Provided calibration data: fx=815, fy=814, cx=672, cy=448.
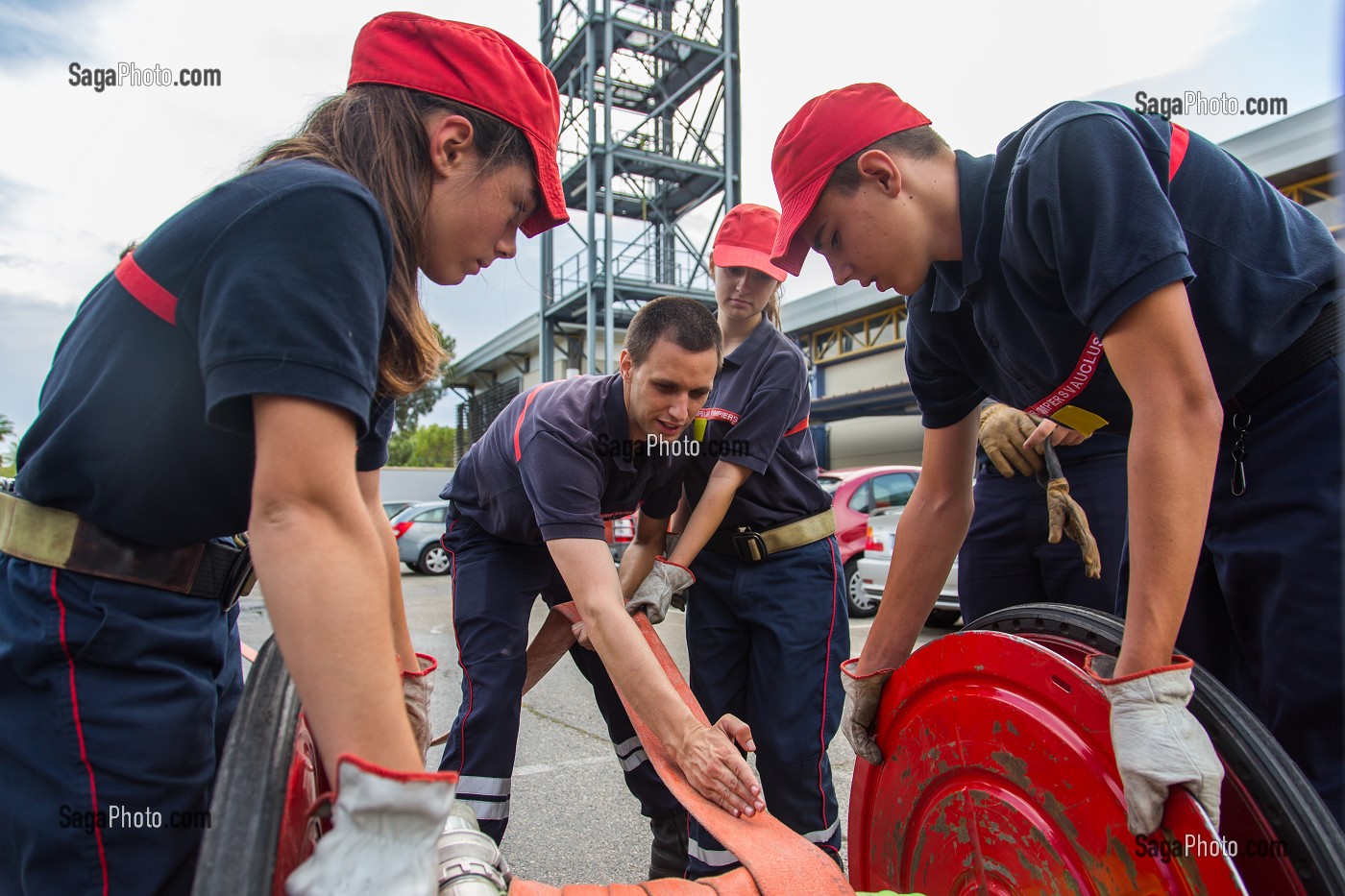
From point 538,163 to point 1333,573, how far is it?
1365mm

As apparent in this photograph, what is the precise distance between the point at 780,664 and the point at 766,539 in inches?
14.4

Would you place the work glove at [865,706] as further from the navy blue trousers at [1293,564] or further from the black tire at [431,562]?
the black tire at [431,562]

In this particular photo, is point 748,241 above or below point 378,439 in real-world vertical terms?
→ above

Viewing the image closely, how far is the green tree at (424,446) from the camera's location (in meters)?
48.0

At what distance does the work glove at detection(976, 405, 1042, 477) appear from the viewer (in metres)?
2.29

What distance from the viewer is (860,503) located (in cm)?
Result: 720

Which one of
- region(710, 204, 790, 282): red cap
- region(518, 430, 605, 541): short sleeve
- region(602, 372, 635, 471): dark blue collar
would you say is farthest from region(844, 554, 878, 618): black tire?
region(518, 430, 605, 541): short sleeve

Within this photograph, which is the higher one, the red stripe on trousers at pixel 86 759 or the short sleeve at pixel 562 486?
the short sleeve at pixel 562 486

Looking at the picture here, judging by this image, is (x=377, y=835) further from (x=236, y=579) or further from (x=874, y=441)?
(x=874, y=441)

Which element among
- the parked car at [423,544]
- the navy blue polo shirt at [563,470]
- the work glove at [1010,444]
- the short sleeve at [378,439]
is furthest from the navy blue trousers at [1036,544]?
the parked car at [423,544]

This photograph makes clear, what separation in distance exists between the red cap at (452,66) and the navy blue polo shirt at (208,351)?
275mm

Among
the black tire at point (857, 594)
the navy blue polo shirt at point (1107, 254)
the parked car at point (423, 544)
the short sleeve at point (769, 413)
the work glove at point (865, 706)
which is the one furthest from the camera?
the parked car at point (423, 544)

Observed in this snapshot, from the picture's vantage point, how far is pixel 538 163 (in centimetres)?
118

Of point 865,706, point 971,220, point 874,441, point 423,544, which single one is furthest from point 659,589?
point 874,441
